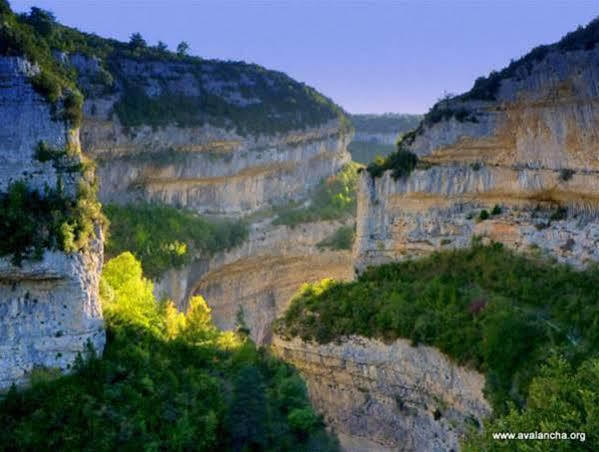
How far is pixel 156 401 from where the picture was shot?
1891 cm

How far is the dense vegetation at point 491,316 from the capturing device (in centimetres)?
1723

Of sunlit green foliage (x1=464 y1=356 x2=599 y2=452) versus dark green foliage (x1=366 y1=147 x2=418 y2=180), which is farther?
dark green foliage (x1=366 y1=147 x2=418 y2=180)

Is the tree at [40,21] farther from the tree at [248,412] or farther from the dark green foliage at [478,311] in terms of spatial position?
the tree at [248,412]

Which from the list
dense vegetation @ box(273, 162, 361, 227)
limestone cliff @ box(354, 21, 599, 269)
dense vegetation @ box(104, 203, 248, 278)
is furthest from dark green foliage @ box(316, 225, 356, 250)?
limestone cliff @ box(354, 21, 599, 269)

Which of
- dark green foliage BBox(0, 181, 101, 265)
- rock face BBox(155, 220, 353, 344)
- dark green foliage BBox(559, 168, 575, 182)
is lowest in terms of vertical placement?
rock face BBox(155, 220, 353, 344)

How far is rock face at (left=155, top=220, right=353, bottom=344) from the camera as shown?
43938 millimetres

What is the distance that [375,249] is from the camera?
107 ft

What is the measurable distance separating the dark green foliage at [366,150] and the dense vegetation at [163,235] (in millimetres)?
32446

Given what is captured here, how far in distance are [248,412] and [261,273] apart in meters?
30.2

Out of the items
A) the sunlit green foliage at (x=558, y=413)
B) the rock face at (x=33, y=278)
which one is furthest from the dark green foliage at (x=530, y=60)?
the rock face at (x=33, y=278)

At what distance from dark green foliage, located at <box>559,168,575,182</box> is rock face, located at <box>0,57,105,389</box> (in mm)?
15386

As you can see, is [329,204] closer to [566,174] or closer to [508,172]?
[508,172]

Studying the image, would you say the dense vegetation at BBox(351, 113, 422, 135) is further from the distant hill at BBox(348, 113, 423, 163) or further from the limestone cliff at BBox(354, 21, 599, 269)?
the limestone cliff at BBox(354, 21, 599, 269)

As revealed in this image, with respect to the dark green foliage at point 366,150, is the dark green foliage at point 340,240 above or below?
below
